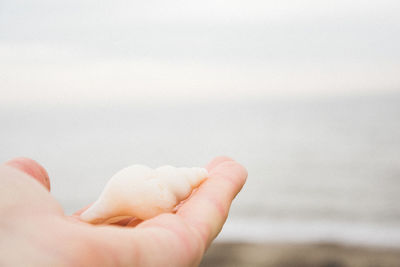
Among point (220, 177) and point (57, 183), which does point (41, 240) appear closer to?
point (220, 177)

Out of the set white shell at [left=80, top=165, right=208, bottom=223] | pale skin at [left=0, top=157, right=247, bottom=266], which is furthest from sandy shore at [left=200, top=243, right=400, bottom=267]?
pale skin at [left=0, top=157, right=247, bottom=266]

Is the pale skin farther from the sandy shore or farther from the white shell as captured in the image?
the sandy shore

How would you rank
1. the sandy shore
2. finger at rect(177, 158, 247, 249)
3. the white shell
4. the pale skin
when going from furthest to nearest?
the sandy shore, the white shell, finger at rect(177, 158, 247, 249), the pale skin

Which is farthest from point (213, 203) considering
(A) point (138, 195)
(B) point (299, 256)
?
(B) point (299, 256)

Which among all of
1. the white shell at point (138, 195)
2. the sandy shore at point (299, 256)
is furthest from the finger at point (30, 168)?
the sandy shore at point (299, 256)

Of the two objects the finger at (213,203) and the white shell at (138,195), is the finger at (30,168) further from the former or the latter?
the finger at (213,203)

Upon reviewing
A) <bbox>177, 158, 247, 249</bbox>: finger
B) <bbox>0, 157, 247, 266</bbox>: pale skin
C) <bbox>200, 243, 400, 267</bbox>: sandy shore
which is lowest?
<bbox>0, 157, 247, 266</bbox>: pale skin

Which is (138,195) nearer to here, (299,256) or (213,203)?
(213,203)
